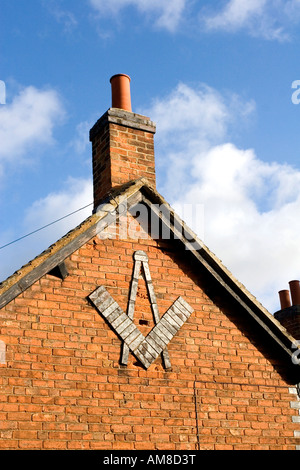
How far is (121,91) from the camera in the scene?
955 cm

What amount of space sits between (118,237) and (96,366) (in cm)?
174

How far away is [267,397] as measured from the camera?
8.05 metres

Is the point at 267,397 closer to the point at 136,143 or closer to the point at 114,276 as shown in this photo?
the point at 114,276

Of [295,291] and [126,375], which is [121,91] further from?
[295,291]

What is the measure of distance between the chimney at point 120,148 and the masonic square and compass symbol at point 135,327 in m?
1.44

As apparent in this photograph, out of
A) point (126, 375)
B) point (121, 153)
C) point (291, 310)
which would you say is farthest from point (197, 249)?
point (291, 310)

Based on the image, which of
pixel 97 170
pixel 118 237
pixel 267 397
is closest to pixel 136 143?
pixel 97 170

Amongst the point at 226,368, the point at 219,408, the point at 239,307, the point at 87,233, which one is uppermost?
the point at 87,233

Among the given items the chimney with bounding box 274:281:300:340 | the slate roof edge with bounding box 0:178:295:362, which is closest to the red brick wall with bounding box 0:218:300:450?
the slate roof edge with bounding box 0:178:295:362

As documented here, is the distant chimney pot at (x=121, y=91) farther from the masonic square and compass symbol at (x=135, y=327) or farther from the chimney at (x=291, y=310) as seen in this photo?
the chimney at (x=291, y=310)

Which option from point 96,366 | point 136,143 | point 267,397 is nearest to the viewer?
point 96,366

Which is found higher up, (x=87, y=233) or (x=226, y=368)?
(x=87, y=233)

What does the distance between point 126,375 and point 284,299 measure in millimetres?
7450

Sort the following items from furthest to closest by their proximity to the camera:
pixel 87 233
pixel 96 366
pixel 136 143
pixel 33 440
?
1. pixel 136 143
2. pixel 87 233
3. pixel 96 366
4. pixel 33 440
